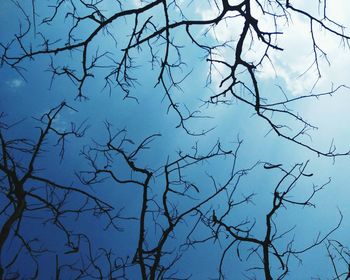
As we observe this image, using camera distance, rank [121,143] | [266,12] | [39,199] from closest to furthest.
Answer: [266,12] < [39,199] < [121,143]

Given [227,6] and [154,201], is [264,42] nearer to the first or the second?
[227,6]

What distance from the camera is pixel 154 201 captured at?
4.64 meters

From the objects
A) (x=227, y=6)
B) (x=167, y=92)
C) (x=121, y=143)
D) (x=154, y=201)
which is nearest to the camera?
(x=227, y=6)

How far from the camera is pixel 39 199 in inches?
168

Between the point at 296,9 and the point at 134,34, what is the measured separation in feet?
5.46

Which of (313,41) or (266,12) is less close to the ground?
(266,12)

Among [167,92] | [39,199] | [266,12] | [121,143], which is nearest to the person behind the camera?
[266,12]

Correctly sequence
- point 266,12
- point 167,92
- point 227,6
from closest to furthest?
point 227,6 < point 266,12 < point 167,92

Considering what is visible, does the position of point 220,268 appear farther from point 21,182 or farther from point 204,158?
point 21,182

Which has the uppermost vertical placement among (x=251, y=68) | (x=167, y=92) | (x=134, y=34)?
(x=134, y=34)

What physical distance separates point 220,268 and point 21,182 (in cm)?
264

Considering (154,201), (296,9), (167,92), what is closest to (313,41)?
(296,9)

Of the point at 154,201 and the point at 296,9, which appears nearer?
the point at 296,9

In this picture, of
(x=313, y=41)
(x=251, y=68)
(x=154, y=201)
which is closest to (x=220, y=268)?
(x=154, y=201)
